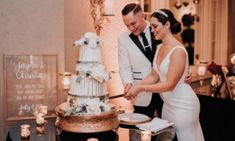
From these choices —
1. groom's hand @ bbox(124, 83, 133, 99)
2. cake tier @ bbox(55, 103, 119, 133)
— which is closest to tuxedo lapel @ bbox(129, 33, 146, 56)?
groom's hand @ bbox(124, 83, 133, 99)

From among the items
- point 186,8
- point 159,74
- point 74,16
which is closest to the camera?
point 159,74

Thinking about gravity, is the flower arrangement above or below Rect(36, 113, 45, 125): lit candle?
above

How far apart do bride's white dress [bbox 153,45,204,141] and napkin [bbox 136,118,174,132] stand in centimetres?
10

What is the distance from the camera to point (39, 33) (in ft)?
9.11

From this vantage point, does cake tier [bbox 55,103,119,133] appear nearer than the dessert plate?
Yes

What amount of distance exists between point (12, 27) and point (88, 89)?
3.42ft

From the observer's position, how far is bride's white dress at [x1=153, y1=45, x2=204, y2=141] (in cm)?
226

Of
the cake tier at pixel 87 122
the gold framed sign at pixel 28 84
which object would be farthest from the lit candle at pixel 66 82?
the cake tier at pixel 87 122

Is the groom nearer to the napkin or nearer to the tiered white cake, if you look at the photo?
the napkin

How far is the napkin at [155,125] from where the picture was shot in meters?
2.10

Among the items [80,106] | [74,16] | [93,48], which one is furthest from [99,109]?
[74,16]

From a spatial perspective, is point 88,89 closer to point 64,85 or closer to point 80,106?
point 80,106

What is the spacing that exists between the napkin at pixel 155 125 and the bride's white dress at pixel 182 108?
0.10 metres

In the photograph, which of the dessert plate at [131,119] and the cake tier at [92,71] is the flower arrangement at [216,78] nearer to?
the dessert plate at [131,119]
